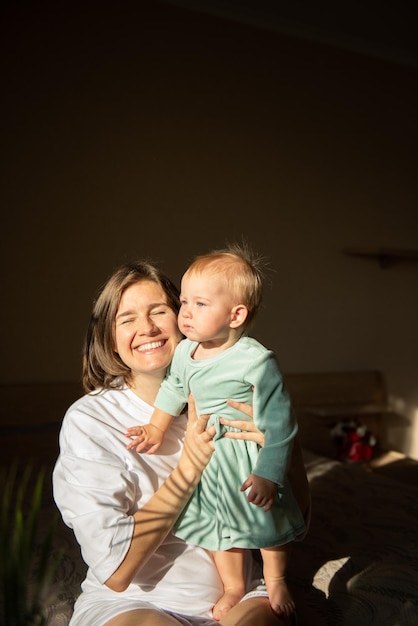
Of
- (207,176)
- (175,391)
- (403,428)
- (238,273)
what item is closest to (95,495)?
(175,391)

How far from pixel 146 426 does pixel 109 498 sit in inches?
8.2

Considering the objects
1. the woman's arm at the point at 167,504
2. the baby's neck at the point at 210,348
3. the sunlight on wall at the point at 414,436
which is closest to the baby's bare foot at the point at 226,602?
the woman's arm at the point at 167,504

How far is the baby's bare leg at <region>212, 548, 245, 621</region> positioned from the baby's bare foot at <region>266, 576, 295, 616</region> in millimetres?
60

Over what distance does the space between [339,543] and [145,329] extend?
1.04 m

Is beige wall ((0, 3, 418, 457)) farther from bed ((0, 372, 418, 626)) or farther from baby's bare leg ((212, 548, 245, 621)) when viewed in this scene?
baby's bare leg ((212, 548, 245, 621))

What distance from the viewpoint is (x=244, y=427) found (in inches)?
53.3

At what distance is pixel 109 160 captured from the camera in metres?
3.54

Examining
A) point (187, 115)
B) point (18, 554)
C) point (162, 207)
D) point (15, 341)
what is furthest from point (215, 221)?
point (18, 554)

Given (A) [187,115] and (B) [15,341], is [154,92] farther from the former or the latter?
(B) [15,341]

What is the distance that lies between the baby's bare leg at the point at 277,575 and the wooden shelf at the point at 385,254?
3.20 metres

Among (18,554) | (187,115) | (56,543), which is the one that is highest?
(187,115)

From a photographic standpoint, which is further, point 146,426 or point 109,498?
point 146,426

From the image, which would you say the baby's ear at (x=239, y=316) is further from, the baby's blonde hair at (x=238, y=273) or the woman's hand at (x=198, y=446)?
the woman's hand at (x=198, y=446)

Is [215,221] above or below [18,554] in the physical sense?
above
